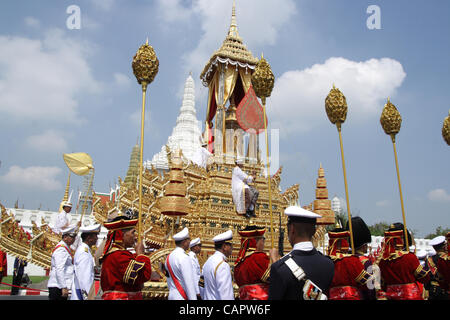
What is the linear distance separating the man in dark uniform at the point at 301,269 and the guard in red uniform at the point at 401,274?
342 centimetres

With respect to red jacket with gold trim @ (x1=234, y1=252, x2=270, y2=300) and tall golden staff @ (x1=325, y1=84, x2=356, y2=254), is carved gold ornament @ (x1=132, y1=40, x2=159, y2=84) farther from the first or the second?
red jacket with gold trim @ (x1=234, y1=252, x2=270, y2=300)

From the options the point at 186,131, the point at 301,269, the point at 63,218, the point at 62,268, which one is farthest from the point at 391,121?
the point at 186,131

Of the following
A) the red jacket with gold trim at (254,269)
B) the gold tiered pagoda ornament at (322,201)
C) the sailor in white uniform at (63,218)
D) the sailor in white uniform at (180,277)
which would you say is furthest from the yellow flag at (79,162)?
the gold tiered pagoda ornament at (322,201)

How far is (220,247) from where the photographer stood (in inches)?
199

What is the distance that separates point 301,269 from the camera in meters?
2.48

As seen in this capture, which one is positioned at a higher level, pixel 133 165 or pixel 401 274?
pixel 133 165

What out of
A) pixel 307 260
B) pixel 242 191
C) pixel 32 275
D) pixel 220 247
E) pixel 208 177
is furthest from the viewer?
pixel 32 275

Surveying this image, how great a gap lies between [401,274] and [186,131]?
40737 millimetres

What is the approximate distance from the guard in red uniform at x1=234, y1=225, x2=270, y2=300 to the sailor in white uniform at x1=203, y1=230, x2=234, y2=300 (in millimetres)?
245

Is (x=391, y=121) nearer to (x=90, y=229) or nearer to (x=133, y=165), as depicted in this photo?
(x=90, y=229)

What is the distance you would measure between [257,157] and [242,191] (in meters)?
6.59
